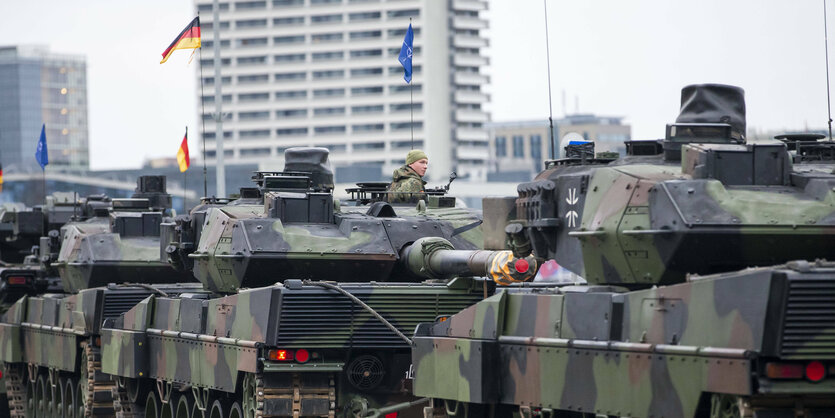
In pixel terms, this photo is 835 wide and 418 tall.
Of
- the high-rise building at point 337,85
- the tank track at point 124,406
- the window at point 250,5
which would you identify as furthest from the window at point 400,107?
the tank track at point 124,406

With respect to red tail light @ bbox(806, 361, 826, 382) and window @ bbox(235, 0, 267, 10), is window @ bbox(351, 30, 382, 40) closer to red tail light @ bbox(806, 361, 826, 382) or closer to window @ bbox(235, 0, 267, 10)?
window @ bbox(235, 0, 267, 10)

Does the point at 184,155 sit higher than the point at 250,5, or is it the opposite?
the point at 250,5

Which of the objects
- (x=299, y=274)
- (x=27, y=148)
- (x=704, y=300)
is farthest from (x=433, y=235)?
(x=27, y=148)

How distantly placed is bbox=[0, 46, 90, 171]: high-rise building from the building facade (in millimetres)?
40156

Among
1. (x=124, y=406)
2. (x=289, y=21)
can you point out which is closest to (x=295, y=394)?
(x=124, y=406)

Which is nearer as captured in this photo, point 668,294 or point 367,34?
point 668,294

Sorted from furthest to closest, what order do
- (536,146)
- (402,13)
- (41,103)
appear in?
(41,103)
(402,13)
(536,146)

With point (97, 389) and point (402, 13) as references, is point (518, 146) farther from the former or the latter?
point (97, 389)

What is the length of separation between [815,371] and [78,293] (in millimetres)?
15828

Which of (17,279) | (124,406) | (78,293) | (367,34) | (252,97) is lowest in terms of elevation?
(124,406)

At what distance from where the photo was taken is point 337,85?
14150 cm

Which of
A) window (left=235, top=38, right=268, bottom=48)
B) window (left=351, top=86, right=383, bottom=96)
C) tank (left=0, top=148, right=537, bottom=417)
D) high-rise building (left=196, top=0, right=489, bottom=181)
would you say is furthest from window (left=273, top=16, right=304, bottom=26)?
tank (left=0, top=148, right=537, bottom=417)

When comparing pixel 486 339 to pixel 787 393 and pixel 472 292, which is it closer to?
pixel 472 292

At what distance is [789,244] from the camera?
40.0ft
